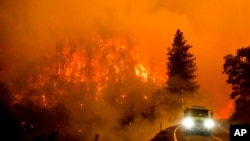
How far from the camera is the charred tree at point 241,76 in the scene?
169 feet

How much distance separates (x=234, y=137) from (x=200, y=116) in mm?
22665

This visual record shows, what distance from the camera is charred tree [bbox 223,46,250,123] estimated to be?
2034 inches

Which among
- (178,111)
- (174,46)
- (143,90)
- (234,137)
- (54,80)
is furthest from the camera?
(54,80)

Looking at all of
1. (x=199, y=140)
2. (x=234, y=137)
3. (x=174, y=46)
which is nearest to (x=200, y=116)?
(x=199, y=140)

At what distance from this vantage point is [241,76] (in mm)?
52344

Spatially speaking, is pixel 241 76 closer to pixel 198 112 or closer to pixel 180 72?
pixel 198 112

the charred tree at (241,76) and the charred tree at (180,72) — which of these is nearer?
the charred tree at (241,76)

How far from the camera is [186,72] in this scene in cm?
8806

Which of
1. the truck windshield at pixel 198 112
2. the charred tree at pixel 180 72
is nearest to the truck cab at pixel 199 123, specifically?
the truck windshield at pixel 198 112

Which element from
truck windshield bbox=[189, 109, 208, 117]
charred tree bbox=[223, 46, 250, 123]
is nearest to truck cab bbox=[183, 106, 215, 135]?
truck windshield bbox=[189, 109, 208, 117]

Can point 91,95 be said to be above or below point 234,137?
above

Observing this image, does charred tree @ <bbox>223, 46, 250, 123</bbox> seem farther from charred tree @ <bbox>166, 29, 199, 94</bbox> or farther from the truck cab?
charred tree @ <bbox>166, 29, 199, 94</bbox>

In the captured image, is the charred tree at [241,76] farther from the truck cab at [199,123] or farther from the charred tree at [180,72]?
the charred tree at [180,72]

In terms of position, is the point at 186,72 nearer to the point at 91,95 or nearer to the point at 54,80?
the point at 91,95
